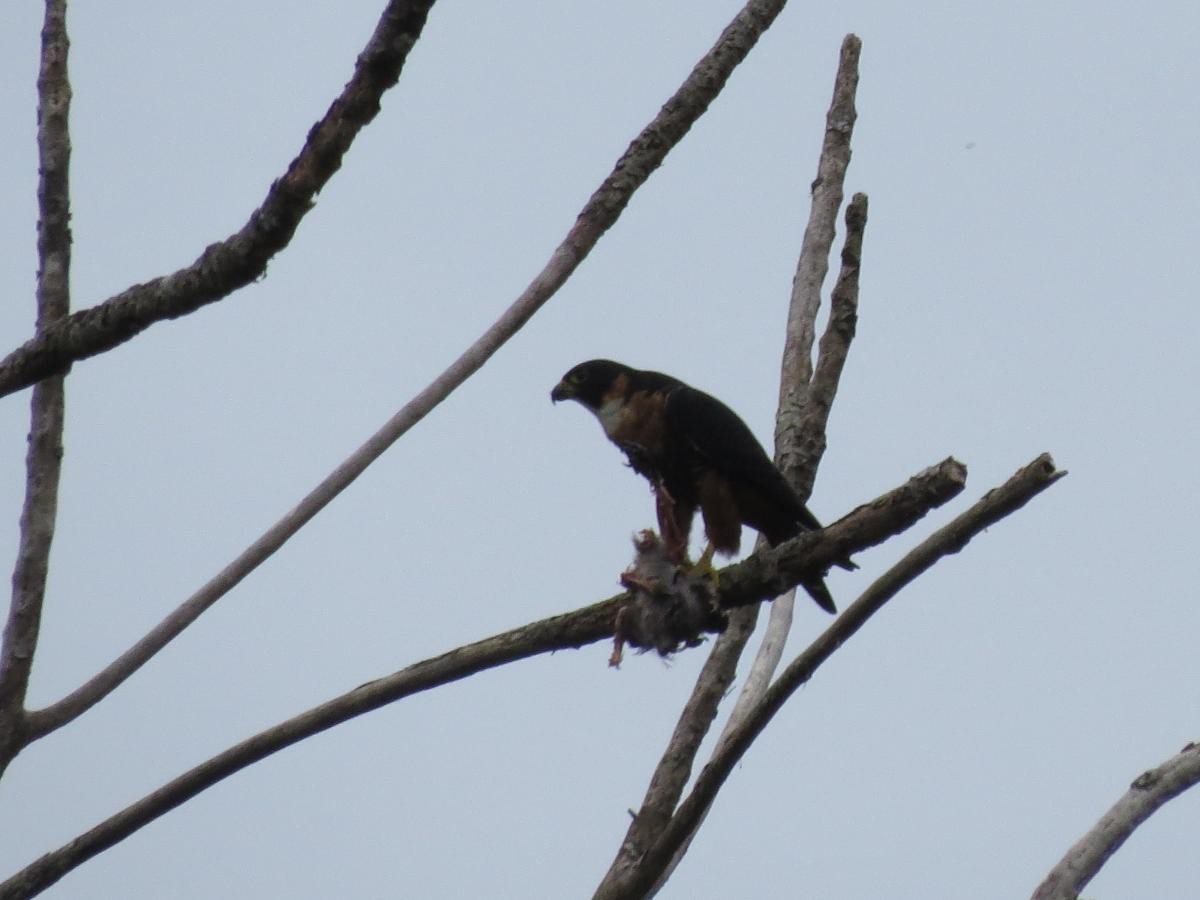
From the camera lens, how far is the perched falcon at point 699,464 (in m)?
5.62

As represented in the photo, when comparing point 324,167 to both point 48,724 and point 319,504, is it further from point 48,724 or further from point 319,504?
point 48,724

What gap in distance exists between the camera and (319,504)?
13.8 feet

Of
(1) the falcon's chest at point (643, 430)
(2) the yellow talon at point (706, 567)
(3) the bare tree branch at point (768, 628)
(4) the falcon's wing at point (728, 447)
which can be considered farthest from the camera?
(1) the falcon's chest at point (643, 430)

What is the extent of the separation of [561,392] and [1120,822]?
3401 mm

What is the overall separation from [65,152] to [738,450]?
8.42 feet

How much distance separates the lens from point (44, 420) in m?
4.29

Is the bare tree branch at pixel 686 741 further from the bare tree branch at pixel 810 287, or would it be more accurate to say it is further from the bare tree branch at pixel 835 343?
the bare tree branch at pixel 810 287

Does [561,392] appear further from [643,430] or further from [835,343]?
[835,343]

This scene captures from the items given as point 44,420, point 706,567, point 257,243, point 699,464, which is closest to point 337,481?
point 44,420

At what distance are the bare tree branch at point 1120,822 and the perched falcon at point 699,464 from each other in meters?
1.67

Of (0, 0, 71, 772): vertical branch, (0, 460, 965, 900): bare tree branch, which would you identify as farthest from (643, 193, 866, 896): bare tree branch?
(0, 0, 71, 772): vertical branch

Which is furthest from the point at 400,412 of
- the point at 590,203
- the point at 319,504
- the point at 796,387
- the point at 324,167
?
the point at 796,387

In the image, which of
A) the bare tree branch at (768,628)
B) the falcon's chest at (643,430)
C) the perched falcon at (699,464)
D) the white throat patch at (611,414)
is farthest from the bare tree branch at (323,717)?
the white throat patch at (611,414)

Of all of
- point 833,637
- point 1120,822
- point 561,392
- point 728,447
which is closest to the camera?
point 833,637
